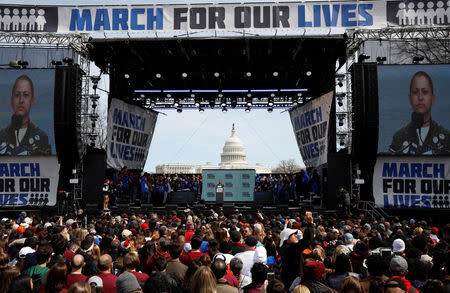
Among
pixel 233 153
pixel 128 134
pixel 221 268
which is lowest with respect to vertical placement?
pixel 221 268

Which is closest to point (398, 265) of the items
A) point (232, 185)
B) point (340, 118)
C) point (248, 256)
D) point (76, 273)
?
point (248, 256)

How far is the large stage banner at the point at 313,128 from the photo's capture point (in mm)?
25506

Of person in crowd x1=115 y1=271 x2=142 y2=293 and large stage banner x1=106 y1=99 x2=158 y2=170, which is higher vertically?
large stage banner x1=106 y1=99 x2=158 y2=170

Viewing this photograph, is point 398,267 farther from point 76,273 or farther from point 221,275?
point 76,273

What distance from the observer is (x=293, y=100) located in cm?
3419

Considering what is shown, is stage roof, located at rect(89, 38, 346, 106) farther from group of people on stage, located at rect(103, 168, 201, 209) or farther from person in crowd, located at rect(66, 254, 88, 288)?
person in crowd, located at rect(66, 254, 88, 288)

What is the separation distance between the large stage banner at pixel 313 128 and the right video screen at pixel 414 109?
3.69m

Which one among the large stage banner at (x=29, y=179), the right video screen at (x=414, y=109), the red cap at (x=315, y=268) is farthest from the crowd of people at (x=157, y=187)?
the red cap at (x=315, y=268)

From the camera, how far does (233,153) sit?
5684 inches

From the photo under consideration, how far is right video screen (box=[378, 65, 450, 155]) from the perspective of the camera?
21.7m

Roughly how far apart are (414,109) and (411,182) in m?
3.74

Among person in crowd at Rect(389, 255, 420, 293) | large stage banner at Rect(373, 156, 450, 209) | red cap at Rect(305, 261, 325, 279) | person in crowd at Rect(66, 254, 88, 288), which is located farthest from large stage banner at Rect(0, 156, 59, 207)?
person in crowd at Rect(389, 255, 420, 293)

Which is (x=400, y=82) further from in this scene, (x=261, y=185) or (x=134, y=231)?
(x=134, y=231)

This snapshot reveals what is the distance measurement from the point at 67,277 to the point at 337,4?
20567 mm
